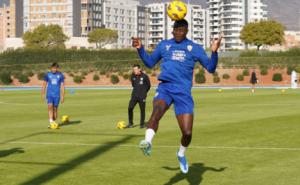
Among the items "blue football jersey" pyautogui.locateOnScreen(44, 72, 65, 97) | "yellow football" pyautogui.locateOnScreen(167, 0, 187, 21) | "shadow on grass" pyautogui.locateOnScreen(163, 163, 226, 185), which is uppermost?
"yellow football" pyautogui.locateOnScreen(167, 0, 187, 21)

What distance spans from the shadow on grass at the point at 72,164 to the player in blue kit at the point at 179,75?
84.4 inches

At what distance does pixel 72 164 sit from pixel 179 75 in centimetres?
338

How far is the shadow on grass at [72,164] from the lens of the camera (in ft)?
34.2

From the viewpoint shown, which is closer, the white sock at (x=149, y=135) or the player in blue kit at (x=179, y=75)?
the white sock at (x=149, y=135)

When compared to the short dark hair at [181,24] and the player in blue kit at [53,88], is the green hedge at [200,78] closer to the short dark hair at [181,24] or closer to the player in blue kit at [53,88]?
the player in blue kit at [53,88]

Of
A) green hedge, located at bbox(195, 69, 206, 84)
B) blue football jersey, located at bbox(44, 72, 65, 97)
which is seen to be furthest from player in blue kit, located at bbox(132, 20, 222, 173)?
green hedge, located at bbox(195, 69, 206, 84)

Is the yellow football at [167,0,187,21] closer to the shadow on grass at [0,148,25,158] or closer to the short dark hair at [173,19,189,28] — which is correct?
the short dark hair at [173,19,189,28]

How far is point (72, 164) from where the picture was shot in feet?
39.5

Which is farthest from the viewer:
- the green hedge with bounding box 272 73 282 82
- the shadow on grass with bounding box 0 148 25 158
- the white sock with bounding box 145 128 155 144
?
the green hedge with bounding box 272 73 282 82

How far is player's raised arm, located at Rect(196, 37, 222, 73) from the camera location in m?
9.49

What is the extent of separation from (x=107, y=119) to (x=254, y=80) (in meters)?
32.9

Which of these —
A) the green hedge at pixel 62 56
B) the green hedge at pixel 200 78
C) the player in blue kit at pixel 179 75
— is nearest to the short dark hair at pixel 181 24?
the player in blue kit at pixel 179 75

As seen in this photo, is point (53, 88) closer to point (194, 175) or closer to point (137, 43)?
point (194, 175)

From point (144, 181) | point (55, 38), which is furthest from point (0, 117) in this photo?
point (55, 38)
